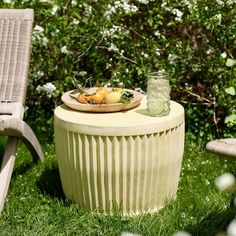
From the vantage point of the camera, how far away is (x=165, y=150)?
3.10m

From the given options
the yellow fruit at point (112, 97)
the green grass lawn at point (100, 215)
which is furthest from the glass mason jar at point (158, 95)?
the green grass lawn at point (100, 215)

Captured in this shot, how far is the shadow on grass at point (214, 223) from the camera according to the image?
297 cm

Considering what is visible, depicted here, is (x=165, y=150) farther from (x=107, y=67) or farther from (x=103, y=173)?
(x=107, y=67)

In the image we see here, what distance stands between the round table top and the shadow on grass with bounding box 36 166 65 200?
0.53 m

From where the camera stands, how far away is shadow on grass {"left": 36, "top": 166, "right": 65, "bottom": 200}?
3523mm

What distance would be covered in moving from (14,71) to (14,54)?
13 cm

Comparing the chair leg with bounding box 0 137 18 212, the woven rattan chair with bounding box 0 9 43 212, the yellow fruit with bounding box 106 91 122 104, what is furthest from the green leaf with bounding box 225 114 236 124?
the chair leg with bounding box 0 137 18 212

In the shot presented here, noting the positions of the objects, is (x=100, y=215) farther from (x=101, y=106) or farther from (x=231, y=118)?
(x=231, y=118)

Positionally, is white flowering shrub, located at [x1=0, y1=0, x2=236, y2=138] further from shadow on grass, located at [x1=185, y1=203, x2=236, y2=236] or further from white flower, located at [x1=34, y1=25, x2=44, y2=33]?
shadow on grass, located at [x1=185, y1=203, x2=236, y2=236]

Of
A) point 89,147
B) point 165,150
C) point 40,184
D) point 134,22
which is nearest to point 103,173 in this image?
point 89,147

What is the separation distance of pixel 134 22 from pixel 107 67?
414 mm

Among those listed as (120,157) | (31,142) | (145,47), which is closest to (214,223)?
(120,157)

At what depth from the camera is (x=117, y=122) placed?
3033mm

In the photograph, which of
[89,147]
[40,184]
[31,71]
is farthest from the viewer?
[31,71]
